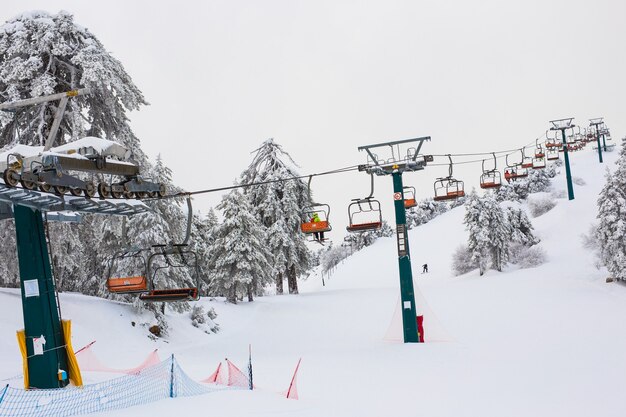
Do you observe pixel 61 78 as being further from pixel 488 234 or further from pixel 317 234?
pixel 488 234

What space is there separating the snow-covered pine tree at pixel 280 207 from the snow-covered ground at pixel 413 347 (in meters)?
3.09

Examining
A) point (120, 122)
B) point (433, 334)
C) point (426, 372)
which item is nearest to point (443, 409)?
point (426, 372)

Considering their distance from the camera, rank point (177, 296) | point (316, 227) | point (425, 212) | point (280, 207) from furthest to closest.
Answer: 1. point (425, 212)
2. point (280, 207)
3. point (316, 227)
4. point (177, 296)

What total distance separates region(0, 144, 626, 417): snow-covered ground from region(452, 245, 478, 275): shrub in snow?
6.41 m

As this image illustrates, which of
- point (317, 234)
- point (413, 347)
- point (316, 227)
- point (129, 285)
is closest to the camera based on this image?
point (129, 285)

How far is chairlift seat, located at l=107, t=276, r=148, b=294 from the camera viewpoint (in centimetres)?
1199

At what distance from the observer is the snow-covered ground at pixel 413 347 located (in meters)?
11.5

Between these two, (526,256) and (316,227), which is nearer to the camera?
(316,227)

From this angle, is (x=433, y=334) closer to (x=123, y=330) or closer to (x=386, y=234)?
(x=123, y=330)

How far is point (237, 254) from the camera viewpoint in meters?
32.3

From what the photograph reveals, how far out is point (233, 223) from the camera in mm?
33031

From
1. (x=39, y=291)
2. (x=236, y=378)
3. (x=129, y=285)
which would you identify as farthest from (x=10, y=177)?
(x=236, y=378)

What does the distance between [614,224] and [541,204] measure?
29401mm

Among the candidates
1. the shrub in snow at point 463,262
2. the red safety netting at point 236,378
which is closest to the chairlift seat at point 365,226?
the red safety netting at point 236,378
